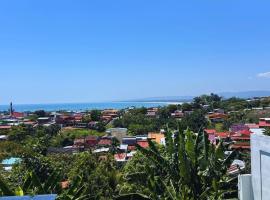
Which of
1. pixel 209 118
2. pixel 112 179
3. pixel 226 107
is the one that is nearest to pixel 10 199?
pixel 112 179

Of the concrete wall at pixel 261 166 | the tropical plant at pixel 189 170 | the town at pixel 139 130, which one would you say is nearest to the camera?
the concrete wall at pixel 261 166

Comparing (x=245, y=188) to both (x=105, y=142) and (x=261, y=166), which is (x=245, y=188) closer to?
(x=261, y=166)

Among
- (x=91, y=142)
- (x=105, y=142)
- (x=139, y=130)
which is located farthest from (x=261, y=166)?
(x=139, y=130)

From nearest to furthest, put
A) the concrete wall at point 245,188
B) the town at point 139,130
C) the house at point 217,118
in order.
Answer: the concrete wall at point 245,188 < the town at point 139,130 < the house at point 217,118

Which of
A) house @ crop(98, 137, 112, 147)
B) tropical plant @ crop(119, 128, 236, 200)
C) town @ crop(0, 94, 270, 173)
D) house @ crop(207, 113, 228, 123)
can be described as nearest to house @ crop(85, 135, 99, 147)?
town @ crop(0, 94, 270, 173)

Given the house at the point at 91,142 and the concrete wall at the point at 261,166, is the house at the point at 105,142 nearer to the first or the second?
the house at the point at 91,142

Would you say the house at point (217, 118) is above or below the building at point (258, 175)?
below

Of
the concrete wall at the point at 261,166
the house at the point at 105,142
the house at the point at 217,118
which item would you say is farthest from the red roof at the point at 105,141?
the concrete wall at the point at 261,166

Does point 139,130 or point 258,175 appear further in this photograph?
point 139,130

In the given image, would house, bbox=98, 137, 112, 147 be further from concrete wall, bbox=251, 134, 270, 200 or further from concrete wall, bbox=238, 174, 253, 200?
concrete wall, bbox=251, 134, 270, 200
